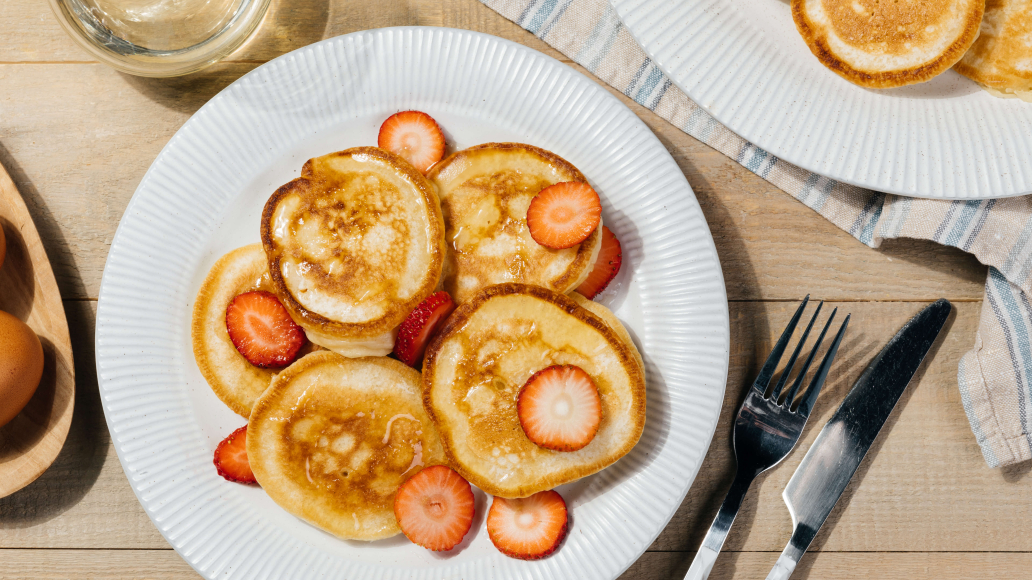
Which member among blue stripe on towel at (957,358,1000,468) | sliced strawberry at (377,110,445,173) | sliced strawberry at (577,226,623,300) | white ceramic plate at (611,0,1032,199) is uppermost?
white ceramic plate at (611,0,1032,199)

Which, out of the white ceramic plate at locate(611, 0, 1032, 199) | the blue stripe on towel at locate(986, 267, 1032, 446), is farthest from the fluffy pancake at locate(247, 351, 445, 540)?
the blue stripe on towel at locate(986, 267, 1032, 446)

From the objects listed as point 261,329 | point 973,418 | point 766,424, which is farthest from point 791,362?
point 261,329

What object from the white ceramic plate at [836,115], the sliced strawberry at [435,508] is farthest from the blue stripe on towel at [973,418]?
the sliced strawberry at [435,508]

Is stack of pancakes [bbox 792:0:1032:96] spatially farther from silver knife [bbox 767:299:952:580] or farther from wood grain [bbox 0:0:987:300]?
silver knife [bbox 767:299:952:580]

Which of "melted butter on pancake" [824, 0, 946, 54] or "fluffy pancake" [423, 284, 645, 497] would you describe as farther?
"melted butter on pancake" [824, 0, 946, 54]

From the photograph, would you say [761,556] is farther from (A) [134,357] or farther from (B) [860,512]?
(A) [134,357]

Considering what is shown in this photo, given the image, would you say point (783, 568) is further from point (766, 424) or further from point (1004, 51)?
point (1004, 51)

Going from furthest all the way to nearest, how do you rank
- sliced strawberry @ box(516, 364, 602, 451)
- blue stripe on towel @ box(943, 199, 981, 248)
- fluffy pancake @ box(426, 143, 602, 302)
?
blue stripe on towel @ box(943, 199, 981, 248)
fluffy pancake @ box(426, 143, 602, 302)
sliced strawberry @ box(516, 364, 602, 451)
